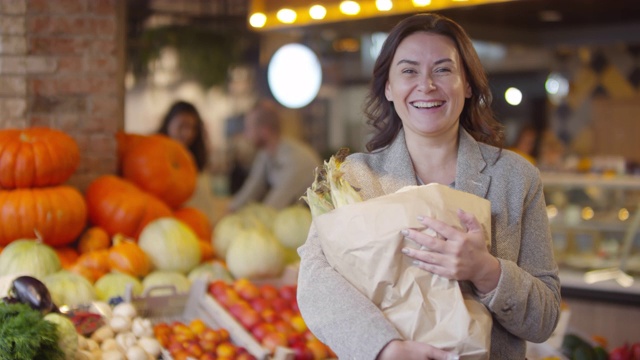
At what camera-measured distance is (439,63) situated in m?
2.15

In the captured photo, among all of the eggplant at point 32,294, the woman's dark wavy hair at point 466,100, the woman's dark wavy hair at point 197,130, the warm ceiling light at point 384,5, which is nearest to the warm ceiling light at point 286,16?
the warm ceiling light at point 384,5

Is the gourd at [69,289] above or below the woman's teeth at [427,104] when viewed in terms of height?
below

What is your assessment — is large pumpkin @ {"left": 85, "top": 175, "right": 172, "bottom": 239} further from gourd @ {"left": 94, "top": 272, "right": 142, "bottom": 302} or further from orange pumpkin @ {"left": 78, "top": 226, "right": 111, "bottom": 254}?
gourd @ {"left": 94, "top": 272, "right": 142, "bottom": 302}

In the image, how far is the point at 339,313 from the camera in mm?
1984

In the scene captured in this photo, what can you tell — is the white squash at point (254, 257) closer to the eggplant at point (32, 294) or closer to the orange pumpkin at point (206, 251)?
the orange pumpkin at point (206, 251)

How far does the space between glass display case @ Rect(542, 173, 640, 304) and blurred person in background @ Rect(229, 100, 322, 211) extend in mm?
2080

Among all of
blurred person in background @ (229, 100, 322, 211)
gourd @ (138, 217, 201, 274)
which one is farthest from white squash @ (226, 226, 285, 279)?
blurred person in background @ (229, 100, 322, 211)

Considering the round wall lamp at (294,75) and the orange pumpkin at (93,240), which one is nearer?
the orange pumpkin at (93,240)

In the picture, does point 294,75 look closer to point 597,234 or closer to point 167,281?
point 597,234

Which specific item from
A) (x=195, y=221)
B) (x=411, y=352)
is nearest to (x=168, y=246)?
(x=195, y=221)

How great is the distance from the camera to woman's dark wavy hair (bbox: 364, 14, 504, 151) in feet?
7.17

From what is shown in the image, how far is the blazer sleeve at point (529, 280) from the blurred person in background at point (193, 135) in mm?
4456

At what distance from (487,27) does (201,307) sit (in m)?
8.66

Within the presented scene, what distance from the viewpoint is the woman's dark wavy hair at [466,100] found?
86.0 inches
